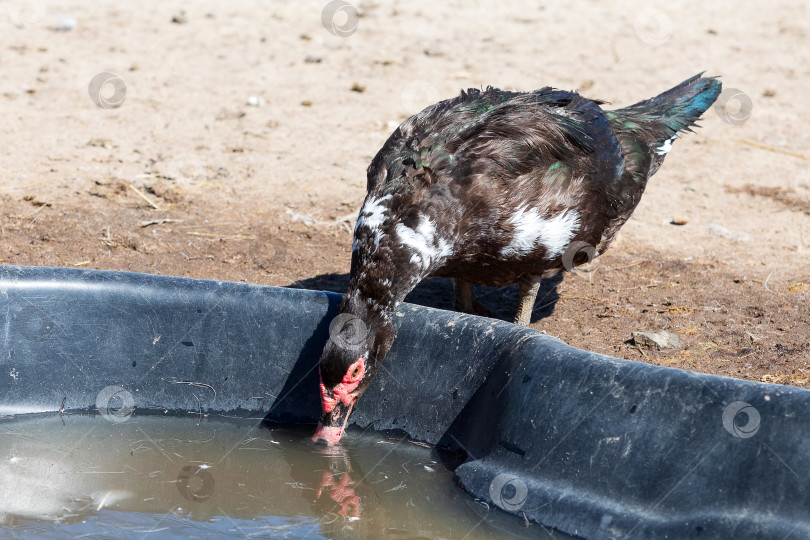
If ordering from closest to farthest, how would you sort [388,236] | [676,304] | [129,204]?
[388,236]
[676,304]
[129,204]

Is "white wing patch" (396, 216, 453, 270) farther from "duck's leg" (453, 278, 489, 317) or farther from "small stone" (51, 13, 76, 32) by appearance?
"small stone" (51, 13, 76, 32)

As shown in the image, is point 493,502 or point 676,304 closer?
point 493,502

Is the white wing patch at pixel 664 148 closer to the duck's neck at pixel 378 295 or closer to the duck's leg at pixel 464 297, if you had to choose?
the duck's leg at pixel 464 297

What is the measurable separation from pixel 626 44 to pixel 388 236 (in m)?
6.77

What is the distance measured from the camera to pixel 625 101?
8.30 meters

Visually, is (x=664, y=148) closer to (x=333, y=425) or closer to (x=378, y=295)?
(x=378, y=295)

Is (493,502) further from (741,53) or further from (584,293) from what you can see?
(741,53)

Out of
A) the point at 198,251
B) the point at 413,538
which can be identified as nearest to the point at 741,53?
the point at 198,251

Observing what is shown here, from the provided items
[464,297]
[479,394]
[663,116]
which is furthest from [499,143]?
[663,116]

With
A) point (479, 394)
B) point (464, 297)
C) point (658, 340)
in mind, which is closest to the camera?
point (479, 394)

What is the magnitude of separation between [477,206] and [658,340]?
1262 millimetres

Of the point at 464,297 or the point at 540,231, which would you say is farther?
the point at 464,297

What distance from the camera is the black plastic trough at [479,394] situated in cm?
286

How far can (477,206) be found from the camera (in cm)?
401
